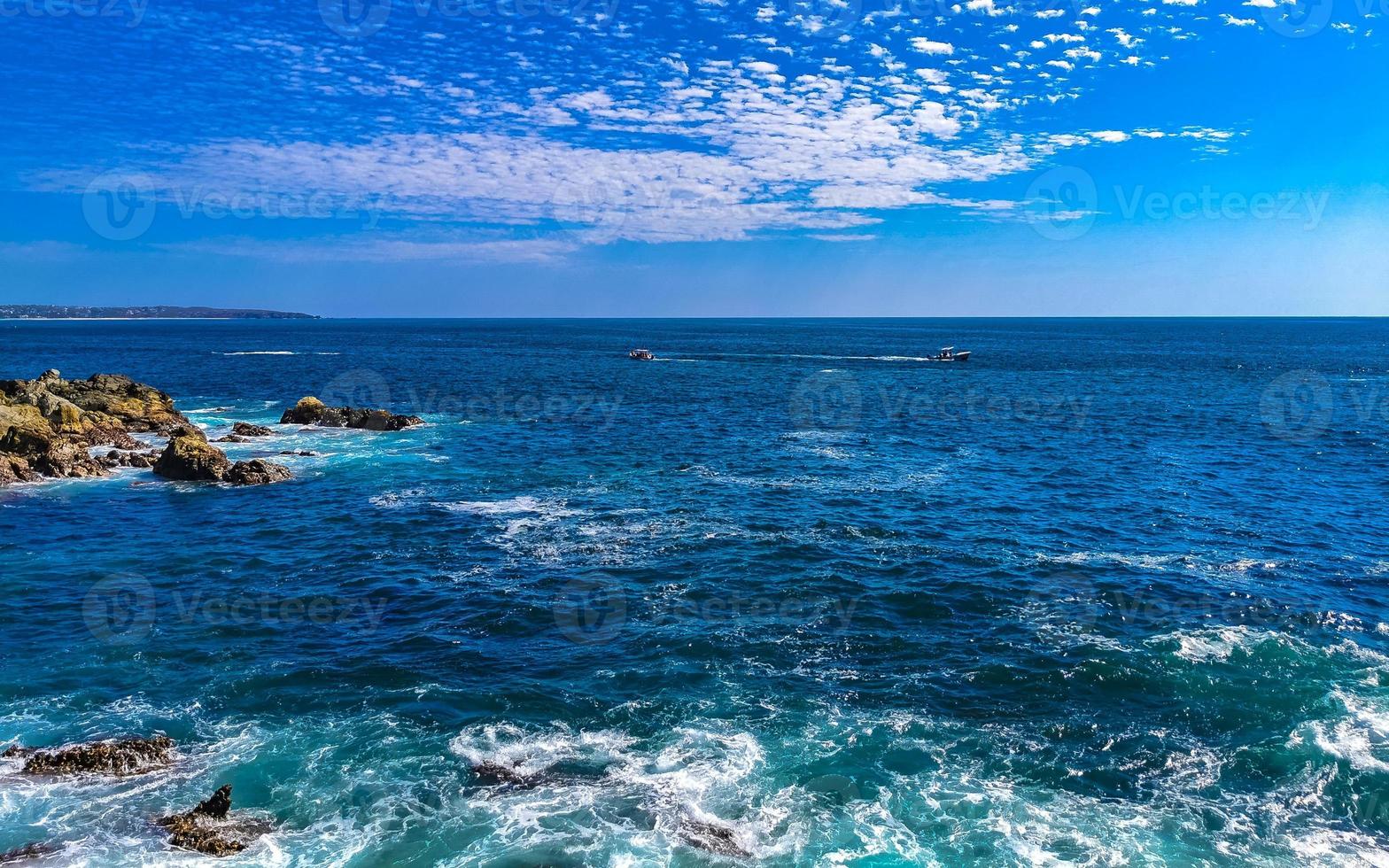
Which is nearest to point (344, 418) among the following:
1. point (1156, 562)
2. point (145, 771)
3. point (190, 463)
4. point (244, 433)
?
point (244, 433)

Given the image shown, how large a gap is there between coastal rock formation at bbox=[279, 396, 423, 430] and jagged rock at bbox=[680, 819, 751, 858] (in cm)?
5417

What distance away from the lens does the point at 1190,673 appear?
23172 millimetres

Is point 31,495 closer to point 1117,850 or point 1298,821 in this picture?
point 1117,850

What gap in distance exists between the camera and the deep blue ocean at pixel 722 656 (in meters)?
16.9

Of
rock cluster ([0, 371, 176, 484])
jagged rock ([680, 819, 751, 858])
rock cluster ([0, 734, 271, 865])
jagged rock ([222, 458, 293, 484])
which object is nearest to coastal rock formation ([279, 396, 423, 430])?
rock cluster ([0, 371, 176, 484])

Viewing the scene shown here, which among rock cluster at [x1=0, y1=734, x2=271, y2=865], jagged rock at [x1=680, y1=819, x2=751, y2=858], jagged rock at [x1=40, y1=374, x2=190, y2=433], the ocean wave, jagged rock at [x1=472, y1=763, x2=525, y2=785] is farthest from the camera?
jagged rock at [x1=40, y1=374, x2=190, y2=433]

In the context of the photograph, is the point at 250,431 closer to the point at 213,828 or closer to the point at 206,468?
the point at 206,468

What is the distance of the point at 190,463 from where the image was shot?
4547cm

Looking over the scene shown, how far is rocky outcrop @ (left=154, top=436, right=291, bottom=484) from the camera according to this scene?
4503 centimetres

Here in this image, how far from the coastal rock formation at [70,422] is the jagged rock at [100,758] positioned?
34100 millimetres

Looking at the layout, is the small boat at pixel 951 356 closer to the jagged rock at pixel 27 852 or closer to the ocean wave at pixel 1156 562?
the ocean wave at pixel 1156 562

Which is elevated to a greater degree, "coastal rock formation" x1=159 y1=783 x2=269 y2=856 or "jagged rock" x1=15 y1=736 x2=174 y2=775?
"jagged rock" x1=15 y1=736 x2=174 y2=775

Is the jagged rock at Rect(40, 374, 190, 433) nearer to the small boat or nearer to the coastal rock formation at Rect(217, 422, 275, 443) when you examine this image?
the coastal rock formation at Rect(217, 422, 275, 443)

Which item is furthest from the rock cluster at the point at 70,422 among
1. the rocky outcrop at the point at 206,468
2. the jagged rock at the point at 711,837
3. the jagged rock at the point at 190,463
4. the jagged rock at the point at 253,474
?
the jagged rock at the point at 711,837
